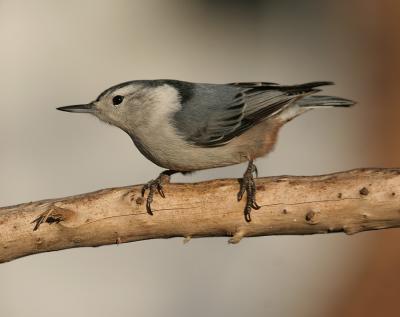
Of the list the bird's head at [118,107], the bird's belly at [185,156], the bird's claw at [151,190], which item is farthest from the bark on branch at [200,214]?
the bird's head at [118,107]

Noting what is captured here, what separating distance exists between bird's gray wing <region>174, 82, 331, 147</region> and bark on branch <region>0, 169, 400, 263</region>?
0.52 meters

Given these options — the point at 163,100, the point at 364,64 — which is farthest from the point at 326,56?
the point at 163,100

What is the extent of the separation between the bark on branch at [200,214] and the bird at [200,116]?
45 centimetres

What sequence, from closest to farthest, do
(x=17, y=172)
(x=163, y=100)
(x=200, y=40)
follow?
(x=163, y=100)
(x=17, y=172)
(x=200, y=40)

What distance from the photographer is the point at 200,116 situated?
3961 millimetres

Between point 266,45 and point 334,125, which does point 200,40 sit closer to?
point 266,45

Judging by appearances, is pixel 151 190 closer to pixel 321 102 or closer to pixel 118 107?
pixel 118 107

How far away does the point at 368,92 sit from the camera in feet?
21.3

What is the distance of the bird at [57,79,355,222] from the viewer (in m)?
3.86

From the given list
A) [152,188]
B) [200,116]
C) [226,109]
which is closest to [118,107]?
[200,116]

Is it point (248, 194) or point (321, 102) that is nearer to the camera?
point (248, 194)

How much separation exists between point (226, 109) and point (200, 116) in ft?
0.43

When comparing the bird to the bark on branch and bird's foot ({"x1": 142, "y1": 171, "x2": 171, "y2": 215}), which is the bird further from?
the bark on branch

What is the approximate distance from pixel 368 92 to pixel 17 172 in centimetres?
258
